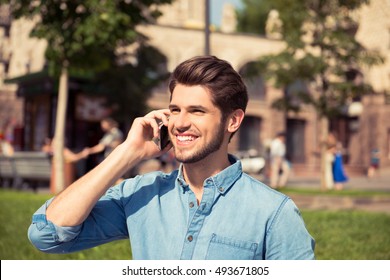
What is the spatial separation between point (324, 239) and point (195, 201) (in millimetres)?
5625

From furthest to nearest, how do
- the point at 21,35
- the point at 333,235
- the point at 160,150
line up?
the point at 21,35
the point at 333,235
the point at 160,150

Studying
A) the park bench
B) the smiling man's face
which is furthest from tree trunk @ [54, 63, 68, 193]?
the smiling man's face

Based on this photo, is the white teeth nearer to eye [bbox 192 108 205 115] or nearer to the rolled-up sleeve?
eye [bbox 192 108 205 115]

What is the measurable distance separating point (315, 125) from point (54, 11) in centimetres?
3018

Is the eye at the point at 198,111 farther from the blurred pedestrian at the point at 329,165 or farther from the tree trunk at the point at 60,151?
the blurred pedestrian at the point at 329,165

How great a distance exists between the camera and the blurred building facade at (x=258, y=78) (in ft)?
112

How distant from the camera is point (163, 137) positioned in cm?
241

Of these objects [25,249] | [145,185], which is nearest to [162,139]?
[145,185]

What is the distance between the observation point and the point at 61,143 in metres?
15.4

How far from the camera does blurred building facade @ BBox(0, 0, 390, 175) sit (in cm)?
3425

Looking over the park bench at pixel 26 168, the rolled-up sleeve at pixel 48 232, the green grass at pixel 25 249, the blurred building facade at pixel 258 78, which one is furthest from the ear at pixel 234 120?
the blurred building facade at pixel 258 78
